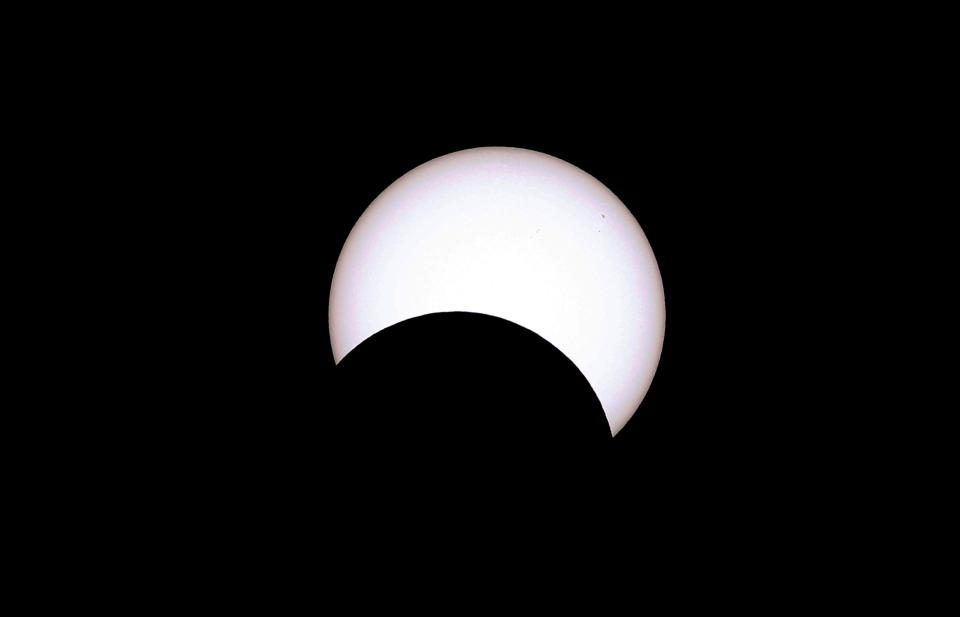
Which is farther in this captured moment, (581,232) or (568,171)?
(568,171)

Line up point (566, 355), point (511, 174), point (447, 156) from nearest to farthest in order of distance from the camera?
1. point (566, 355)
2. point (511, 174)
3. point (447, 156)

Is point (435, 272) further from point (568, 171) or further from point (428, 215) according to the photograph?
point (568, 171)

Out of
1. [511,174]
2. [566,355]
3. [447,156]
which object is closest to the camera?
[566,355]

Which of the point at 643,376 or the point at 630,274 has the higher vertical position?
the point at 630,274

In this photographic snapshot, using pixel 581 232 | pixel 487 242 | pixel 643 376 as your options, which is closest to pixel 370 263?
pixel 487 242

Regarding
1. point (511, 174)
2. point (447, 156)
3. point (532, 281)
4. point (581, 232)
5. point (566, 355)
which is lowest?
point (566, 355)

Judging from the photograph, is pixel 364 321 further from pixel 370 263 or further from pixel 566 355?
pixel 566 355
